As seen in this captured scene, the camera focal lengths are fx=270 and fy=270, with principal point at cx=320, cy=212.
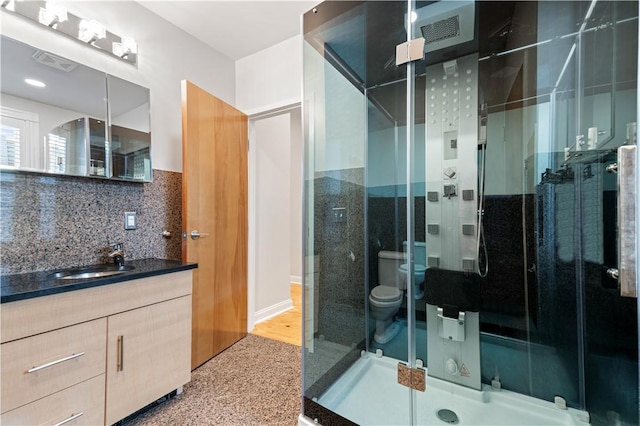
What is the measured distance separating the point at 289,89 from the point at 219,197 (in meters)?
1.12

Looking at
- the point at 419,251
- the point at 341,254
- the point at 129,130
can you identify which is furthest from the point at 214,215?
the point at 419,251

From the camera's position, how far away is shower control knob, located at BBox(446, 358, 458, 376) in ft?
5.60

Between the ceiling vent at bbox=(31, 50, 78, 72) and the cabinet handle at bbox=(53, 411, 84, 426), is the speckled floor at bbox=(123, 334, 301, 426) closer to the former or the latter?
the cabinet handle at bbox=(53, 411, 84, 426)

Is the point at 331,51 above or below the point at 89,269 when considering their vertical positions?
above

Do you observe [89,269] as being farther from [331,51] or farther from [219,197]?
[331,51]

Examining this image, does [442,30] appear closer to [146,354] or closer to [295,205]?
[146,354]

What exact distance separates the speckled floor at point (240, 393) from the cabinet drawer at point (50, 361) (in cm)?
49

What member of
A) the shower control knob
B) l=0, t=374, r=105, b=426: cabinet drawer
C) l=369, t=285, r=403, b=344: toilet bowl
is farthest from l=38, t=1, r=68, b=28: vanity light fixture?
the shower control knob

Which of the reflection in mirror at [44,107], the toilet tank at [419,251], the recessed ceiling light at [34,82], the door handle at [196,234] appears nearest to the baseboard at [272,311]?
the door handle at [196,234]

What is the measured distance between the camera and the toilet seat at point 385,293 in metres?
1.94

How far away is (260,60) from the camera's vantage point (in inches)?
101

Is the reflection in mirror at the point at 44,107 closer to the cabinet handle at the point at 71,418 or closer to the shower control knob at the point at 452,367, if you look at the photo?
the cabinet handle at the point at 71,418

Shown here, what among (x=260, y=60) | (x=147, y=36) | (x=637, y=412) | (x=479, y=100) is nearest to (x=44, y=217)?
(x=147, y=36)

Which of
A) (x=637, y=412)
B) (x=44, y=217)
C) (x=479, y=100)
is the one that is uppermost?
(x=479, y=100)
